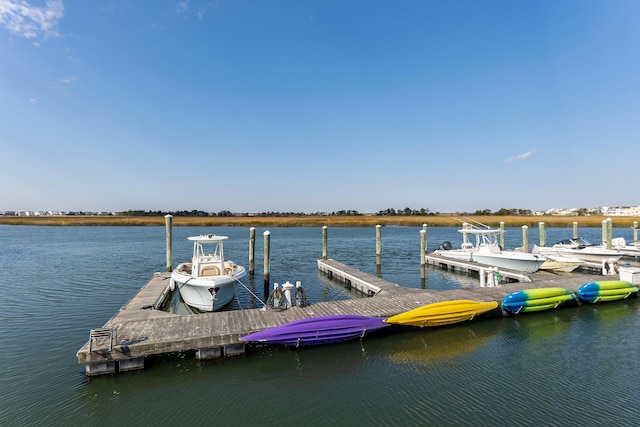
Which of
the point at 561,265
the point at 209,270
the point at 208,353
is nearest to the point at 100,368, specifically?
the point at 208,353

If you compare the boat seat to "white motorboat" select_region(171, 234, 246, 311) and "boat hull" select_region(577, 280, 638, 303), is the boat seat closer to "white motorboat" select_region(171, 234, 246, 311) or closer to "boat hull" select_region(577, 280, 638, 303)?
"white motorboat" select_region(171, 234, 246, 311)

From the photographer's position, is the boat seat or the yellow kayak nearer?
the yellow kayak

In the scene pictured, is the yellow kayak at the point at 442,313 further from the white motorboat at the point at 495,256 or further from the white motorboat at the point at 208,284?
the white motorboat at the point at 495,256

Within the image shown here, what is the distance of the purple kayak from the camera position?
33.3 ft

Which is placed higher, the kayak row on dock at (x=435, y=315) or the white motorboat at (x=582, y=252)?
the white motorboat at (x=582, y=252)

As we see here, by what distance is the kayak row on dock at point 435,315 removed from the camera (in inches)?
409

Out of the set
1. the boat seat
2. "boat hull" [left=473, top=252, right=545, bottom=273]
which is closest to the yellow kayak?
the boat seat

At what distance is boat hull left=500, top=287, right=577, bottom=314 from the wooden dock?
81 cm

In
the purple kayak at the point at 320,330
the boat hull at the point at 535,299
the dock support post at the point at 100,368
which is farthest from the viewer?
the boat hull at the point at 535,299

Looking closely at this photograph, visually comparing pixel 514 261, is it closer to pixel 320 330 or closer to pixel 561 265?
pixel 561 265

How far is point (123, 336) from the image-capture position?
31.8 ft

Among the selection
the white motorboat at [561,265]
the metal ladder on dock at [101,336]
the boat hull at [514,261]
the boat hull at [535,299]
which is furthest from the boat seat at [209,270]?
the white motorboat at [561,265]

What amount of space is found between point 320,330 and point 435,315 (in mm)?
4480

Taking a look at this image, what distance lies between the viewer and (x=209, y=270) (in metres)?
16.2
